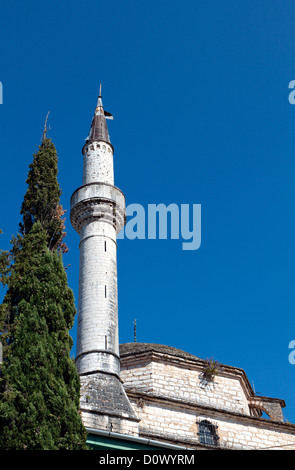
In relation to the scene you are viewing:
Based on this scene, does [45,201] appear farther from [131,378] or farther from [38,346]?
[131,378]

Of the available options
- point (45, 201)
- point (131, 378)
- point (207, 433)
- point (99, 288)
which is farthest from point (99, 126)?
point (207, 433)

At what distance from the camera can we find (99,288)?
15.5 m

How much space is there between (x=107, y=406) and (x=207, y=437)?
13.5 ft

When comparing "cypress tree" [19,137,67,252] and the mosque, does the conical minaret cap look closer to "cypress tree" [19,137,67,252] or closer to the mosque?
the mosque

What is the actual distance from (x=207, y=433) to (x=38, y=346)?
757cm

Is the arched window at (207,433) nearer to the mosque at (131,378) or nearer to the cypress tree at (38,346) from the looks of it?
the mosque at (131,378)

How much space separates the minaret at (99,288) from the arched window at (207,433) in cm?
325

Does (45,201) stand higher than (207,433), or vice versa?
(45,201)

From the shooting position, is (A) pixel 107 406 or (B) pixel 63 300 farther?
(A) pixel 107 406

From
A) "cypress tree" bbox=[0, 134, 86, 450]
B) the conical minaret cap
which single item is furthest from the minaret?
"cypress tree" bbox=[0, 134, 86, 450]

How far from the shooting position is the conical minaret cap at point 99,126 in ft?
62.8
